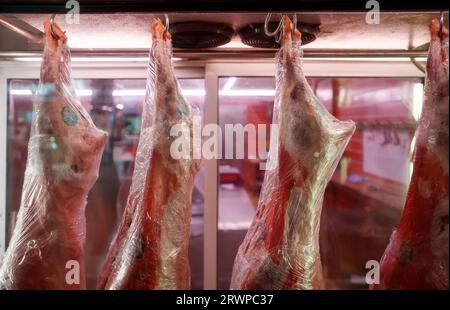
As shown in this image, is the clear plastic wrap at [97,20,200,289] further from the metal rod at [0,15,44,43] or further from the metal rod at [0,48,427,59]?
the metal rod at [0,15,44,43]

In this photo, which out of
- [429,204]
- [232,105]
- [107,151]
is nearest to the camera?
[429,204]

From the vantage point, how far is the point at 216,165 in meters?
1.38

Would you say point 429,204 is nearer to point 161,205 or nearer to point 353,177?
point 161,205

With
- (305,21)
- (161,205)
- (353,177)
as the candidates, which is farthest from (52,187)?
(353,177)

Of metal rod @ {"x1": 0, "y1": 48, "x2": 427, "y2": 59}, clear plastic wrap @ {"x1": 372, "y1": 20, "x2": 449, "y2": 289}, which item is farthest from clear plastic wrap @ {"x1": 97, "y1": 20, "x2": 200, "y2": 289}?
clear plastic wrap @ {"x1": 372, "y1": 20, "x2": 449, "y2": 289}

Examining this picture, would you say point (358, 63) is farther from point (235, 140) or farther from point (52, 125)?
point (52, 125)

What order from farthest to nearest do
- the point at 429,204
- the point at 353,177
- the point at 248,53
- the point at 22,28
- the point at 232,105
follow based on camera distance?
the point at 353,177 < the point at 232,105 < the point at 248,53 < the point at 22,28 < the point at 429,204

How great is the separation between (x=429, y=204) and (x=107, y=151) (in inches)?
52.5

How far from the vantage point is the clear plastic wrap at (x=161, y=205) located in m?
1.00

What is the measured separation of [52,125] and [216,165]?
57 centimetres

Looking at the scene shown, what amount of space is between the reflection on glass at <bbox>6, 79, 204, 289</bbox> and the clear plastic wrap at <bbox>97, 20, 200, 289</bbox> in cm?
47

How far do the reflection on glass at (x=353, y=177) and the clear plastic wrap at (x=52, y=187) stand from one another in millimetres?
657

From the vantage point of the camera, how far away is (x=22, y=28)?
1168 millimetres
